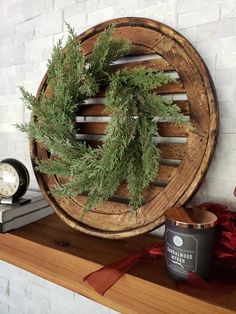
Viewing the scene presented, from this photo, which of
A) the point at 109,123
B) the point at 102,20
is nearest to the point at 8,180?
the point at 109,123

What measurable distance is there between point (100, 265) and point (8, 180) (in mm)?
361

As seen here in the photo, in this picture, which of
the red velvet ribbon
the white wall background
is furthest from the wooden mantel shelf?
the white wall background

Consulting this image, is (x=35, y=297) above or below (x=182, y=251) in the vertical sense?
below

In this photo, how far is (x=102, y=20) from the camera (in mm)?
711

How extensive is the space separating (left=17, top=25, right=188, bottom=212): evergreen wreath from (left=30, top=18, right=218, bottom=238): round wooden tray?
4 cm

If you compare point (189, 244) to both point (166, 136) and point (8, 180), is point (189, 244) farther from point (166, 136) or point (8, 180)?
point (8, 180)

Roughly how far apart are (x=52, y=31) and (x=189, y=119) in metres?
0.52

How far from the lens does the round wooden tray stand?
1.71ft

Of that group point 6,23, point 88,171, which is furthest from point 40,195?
point 6,23

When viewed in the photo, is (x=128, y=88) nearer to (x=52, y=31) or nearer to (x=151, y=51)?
(x=151, y=51)

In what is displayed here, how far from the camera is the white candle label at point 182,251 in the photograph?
0.41 m

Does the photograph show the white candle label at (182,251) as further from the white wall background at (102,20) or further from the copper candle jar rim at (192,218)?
the white wall background at (102,20)

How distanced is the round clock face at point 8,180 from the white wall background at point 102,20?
0.17m

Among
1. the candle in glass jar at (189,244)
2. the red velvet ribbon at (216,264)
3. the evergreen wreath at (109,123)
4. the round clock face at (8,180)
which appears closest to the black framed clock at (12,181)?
the round clock face at (8,180)
